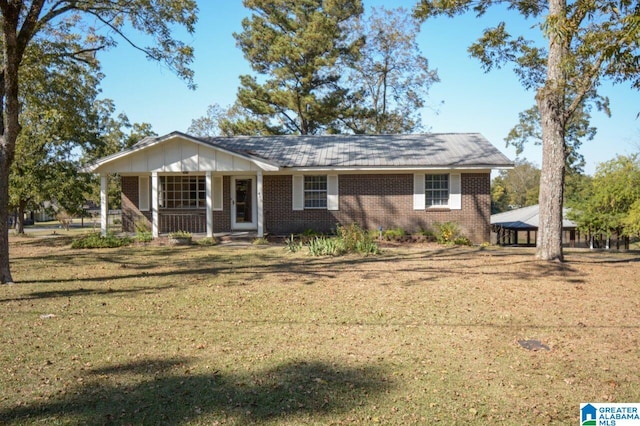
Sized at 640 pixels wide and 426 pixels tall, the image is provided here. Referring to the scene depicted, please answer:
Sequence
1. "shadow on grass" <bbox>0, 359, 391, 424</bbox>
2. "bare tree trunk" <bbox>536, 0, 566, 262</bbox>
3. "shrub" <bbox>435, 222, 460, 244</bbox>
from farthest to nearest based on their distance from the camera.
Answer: "shrub" <bbox>435, 222, 460, 244</bbox> < "bare tree trunk" <bbox>536, 0, 566, 262</bbox> < "shadow on grass" <bbox>0, 359, 391, 424</bbox>

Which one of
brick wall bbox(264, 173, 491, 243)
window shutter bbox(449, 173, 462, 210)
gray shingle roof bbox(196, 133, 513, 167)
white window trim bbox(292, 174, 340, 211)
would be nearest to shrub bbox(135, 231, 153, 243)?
gray shingle roof bbox(196, 133, 513, 167)

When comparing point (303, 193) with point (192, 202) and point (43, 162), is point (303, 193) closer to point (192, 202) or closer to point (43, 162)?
point (192, 202)

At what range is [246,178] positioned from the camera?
65.6ft

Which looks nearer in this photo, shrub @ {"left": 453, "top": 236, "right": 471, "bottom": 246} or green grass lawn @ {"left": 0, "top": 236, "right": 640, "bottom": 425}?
green grass lawn @ {"left": 0, "top": 236, "right": 640, "bottom": 425}

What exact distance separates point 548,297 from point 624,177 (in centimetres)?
1699

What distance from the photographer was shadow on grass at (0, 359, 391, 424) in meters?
3.99

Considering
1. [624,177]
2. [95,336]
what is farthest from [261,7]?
[95,336]

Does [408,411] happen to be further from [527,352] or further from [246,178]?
[246,178]

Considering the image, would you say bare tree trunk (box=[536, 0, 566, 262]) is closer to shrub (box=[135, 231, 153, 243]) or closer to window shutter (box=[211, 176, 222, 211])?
window shutter (box=[211, 176, 222, 211])

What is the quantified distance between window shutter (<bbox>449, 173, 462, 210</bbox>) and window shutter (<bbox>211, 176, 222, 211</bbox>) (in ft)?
31.8

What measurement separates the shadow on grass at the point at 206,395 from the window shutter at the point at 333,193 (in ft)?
46.8

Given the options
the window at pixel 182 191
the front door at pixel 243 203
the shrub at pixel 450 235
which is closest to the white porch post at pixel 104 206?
the window at pixel 182 191

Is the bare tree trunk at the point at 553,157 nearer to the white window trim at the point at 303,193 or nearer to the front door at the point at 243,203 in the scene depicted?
the white window trim at the point at 303,193
